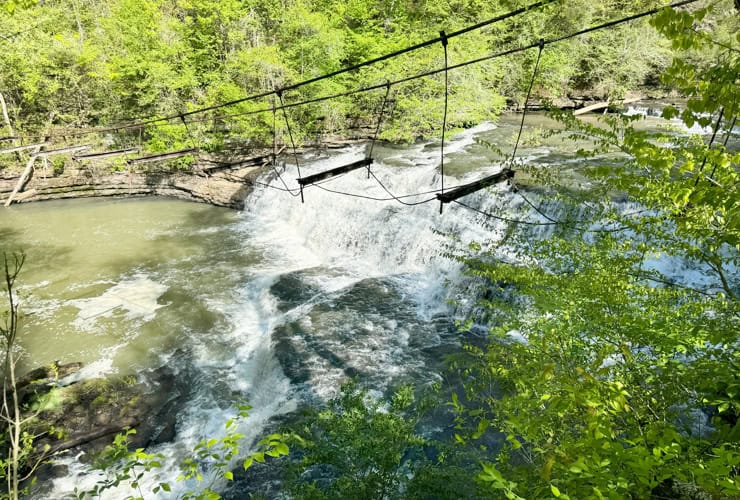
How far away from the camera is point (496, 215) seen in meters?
10.3

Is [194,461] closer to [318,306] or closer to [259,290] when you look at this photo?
[318,306]

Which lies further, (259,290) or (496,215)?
(259,290)

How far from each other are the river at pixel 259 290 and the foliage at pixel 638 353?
2930 mm

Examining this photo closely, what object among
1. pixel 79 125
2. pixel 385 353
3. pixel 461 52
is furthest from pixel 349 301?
pixel 79 125

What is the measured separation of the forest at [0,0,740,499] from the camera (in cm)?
276

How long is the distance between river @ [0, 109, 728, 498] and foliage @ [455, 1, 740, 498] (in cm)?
293

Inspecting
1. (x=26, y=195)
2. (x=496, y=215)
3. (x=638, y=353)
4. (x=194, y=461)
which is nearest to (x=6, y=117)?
(x=26, y=195)

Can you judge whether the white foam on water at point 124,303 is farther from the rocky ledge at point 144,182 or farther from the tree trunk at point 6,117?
the tree trunk at point 6,117

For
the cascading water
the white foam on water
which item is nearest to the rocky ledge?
the cascading water

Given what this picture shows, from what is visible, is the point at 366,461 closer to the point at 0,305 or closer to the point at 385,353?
the point at 385,353

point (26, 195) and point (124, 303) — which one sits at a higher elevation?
point (26, 195)

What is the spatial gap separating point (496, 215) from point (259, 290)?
21.5 ft

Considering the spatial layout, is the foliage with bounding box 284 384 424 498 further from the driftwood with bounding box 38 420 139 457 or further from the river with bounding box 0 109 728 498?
the driftwood with bounding box 38 420 139 457

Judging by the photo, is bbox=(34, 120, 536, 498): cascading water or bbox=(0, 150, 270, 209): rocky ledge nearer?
bbox=(34, 120, 536, 498): cascading water
